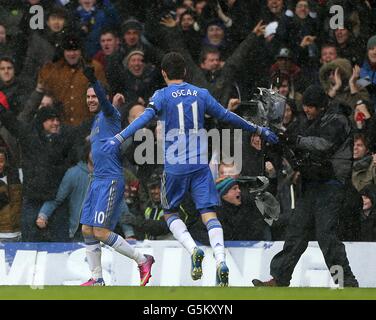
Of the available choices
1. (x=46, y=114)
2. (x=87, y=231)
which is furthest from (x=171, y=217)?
(x=46, y=114)

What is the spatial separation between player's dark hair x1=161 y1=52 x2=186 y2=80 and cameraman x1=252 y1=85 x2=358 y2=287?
49.9 inches

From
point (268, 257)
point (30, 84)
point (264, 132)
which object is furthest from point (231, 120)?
point (30, 84)

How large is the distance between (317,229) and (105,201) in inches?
78.5

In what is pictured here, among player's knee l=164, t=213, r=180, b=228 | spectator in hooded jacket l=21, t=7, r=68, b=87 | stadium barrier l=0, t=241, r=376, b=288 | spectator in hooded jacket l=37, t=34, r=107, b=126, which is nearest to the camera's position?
player's knee l=164, t=213, r=180, b=228

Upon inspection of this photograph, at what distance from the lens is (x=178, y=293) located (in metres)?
10.8

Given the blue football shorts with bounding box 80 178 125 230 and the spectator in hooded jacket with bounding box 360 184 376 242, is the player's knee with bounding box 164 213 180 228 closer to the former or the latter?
the blue football shorts with bounding box 80 178 125 230

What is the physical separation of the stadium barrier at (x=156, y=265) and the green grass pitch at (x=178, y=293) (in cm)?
146

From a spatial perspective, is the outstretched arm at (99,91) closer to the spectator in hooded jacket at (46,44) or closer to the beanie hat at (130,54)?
the beanie hat at (130,54)

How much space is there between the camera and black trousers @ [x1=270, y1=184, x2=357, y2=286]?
12.0 meters

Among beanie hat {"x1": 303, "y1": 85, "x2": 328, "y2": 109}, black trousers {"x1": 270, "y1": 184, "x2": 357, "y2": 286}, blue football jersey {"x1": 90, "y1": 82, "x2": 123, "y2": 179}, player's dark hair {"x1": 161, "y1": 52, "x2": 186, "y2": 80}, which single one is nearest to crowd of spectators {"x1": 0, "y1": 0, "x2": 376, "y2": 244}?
black trousers {"x1": 270, "y1": 184, "x2": 357, "y2": 286}

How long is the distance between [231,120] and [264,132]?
12.0 inches

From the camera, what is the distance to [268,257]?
12.8 metres

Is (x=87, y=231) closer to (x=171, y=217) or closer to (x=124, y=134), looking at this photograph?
(x=171, y=217)
